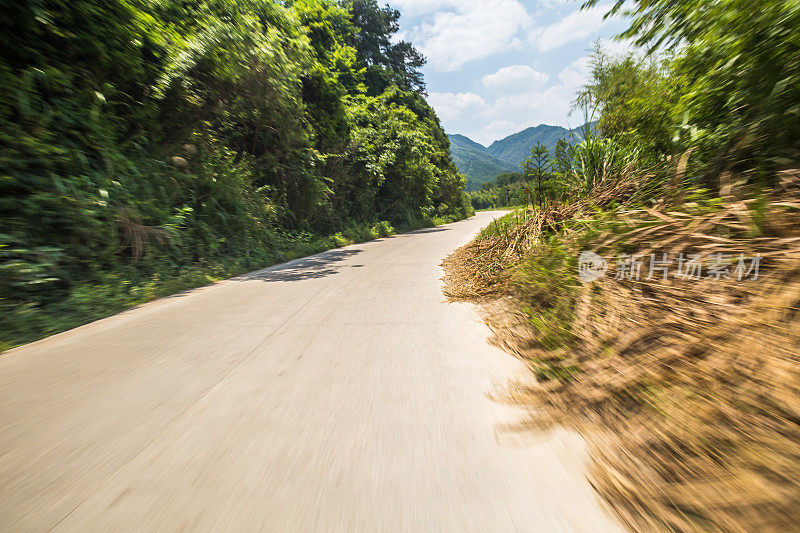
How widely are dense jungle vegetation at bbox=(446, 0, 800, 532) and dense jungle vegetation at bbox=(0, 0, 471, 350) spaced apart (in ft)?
15.5

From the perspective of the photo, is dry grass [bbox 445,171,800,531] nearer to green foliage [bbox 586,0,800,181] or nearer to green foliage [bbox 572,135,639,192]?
green foliage [bbox 586,0,800,181]

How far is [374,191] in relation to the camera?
16.0 m

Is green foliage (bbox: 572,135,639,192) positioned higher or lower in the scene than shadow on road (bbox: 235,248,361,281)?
higher

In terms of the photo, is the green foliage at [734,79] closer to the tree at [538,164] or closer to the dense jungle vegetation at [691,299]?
the dense jungle vegetation at [691,299]

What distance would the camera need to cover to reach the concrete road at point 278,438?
109cm

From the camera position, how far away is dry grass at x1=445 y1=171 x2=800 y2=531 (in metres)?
0.92

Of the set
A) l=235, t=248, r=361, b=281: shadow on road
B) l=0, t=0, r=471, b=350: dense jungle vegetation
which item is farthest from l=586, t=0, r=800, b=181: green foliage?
l=0, t=0, r=471, b=350: dense jungle vegetation

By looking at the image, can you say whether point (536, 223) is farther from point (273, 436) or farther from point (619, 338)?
point (273, 436)

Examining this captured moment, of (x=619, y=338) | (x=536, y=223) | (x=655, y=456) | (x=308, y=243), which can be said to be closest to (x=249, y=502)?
(x=655, y=456)

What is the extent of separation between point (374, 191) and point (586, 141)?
520 inches

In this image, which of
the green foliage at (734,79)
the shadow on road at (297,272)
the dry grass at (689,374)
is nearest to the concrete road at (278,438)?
the dry grass at (689,374)

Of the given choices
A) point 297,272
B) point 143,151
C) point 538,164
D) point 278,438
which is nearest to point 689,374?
point 278,438

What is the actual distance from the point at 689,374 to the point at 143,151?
7.47 meters

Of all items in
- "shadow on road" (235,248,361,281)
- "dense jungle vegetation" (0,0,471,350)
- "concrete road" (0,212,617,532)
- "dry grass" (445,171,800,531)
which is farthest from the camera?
"shadow on road" (235,248,361,281)
